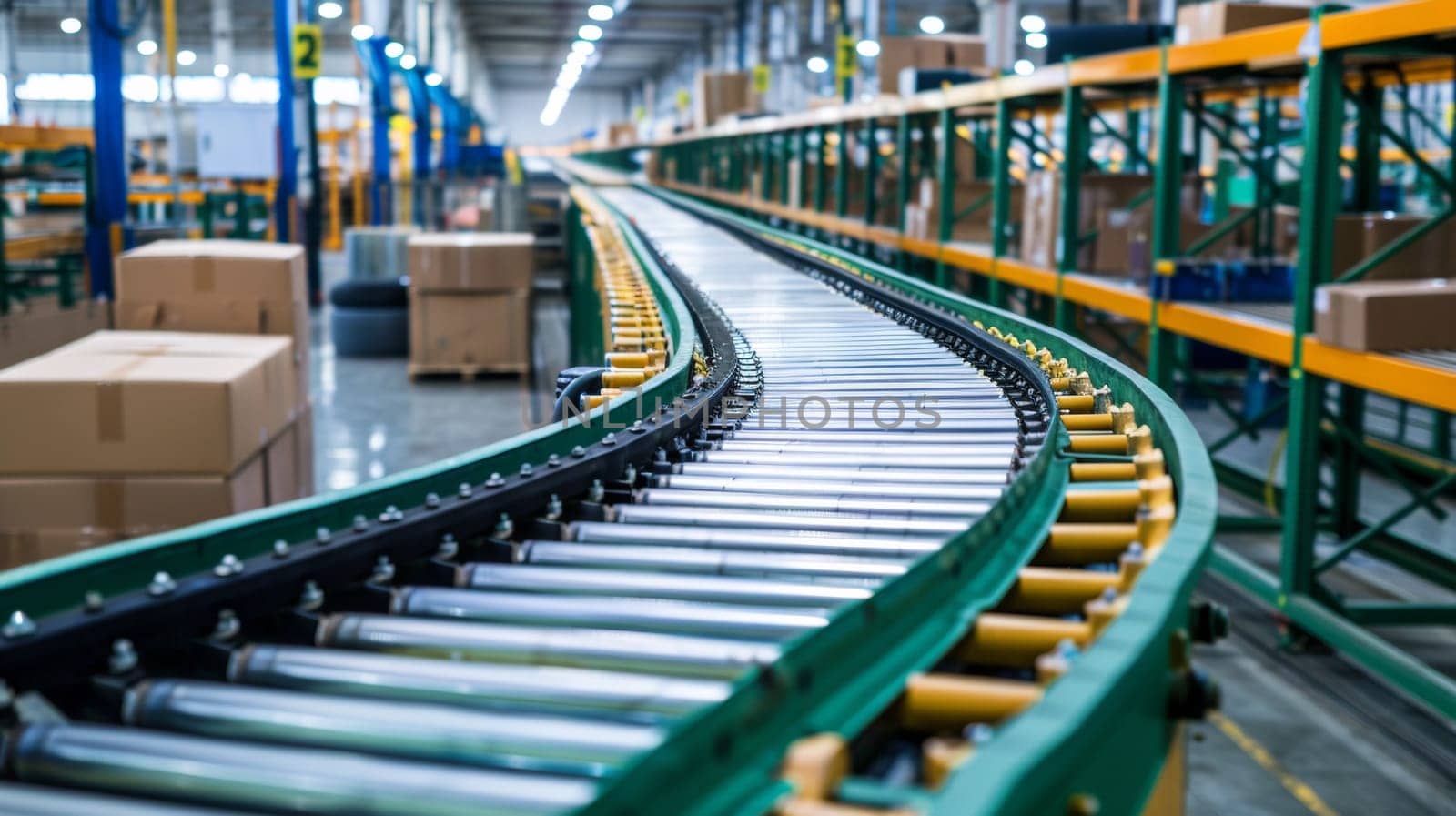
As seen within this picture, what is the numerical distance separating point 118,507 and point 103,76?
16.6 ft

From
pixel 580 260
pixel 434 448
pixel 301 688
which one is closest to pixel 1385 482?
pixel 580 260

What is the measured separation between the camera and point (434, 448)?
8.58 m

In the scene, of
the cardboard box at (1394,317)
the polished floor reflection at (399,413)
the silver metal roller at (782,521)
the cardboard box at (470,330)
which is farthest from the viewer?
the cardboard box at (470,330)

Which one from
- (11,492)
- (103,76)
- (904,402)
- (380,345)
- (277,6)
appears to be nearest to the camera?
(904,402)

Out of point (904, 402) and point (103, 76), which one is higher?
point (103, 76)

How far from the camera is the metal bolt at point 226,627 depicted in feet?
5.42

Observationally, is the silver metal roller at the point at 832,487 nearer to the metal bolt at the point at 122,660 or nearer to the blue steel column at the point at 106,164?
the metal bolt at the point at 122,660

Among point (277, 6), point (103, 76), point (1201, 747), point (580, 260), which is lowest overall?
point (1201, 747)

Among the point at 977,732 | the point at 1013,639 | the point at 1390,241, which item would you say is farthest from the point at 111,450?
the point at 1390,241

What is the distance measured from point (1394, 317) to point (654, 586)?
3563 millimetres

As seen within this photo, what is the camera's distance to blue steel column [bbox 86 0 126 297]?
27.1 feet

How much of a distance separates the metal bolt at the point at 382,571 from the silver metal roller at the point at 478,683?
0.27 meters

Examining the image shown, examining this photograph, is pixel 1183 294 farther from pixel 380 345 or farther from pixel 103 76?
pixel 380 345

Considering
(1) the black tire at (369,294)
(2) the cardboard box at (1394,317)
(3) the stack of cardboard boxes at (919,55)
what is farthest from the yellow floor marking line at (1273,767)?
(1) the black tire at (369,294)
